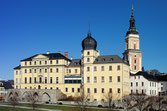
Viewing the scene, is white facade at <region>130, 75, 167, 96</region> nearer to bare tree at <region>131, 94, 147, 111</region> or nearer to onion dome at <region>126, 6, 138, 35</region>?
bare tree at <region>131, 94, 147, 111</region>

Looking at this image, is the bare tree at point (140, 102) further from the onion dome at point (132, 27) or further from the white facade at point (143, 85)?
the onion dome at point (132, 27)

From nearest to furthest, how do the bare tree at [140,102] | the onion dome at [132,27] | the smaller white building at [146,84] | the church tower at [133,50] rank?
1. the bare tree at [140,102]
2. the smaller white building at [146,84]
3. the church tower at [133,50]
4. the onion dome at [132,27]

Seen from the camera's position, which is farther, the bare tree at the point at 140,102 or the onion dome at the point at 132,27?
the onion dome at the point at 132,27

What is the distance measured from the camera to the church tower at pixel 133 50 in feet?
251

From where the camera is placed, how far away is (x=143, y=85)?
226 feet

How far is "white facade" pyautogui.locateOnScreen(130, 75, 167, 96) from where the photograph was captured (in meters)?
68.7

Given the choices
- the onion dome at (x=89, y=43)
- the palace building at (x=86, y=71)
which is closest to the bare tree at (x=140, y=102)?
the palace building at (x=86, y=71)

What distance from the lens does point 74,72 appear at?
7362 cm

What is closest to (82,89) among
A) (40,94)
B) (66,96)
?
(66,96)

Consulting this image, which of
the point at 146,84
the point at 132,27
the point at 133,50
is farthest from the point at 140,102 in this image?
the point at 132,27

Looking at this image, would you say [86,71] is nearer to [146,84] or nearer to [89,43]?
[89,43]

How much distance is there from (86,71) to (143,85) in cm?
1584

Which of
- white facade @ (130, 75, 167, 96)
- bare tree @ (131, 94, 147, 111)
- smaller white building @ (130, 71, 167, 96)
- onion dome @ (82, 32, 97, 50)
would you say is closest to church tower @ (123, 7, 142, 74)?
smaller white building @ (130, 71, 167, 96)

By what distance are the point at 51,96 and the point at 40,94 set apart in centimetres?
380
